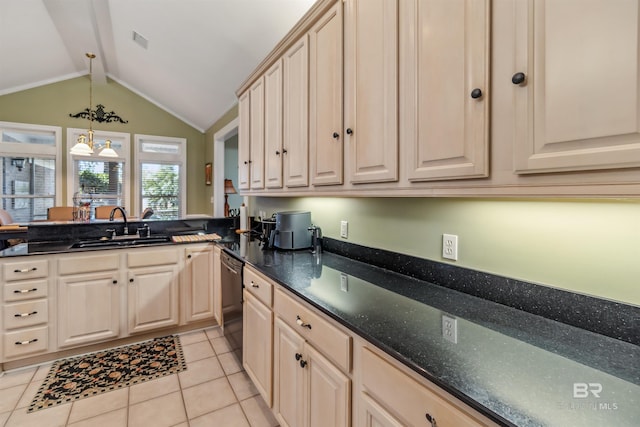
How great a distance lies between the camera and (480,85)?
0.90 meters

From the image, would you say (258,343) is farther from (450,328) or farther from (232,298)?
(450,328)

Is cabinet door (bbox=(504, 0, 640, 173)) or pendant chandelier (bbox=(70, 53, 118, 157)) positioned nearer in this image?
cabinet door (bbox=(504, 0, 640, 173))

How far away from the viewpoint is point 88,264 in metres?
2.39

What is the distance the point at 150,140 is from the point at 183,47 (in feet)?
11.1

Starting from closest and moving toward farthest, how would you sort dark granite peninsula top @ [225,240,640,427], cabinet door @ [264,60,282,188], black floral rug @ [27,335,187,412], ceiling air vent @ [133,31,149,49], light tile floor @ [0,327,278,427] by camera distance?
dark granite peninsula top @ [225,240,640,427]
light tile floor @ [0,327,278,427]
black floral rug @ [27,335,187,412]
cabinet door @ [264,60,282,188]
ceiling air vent @ [133,31,149,49]

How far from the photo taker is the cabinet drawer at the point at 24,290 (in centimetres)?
217

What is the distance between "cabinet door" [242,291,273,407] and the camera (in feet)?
5.34

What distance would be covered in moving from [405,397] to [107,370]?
2.44 meters

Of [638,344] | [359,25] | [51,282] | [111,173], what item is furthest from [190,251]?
[111,173]

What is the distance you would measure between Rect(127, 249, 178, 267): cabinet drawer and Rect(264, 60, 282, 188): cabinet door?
1.16 meters

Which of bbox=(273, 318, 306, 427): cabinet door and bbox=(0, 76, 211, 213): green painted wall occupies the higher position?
bbox=(0, 76, 211, 213): green painted wall

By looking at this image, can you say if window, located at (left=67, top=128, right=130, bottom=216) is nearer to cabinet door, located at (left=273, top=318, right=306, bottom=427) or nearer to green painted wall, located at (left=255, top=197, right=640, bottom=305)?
cabinet door, located at (left=273, top=318, right=306, bottom=427)

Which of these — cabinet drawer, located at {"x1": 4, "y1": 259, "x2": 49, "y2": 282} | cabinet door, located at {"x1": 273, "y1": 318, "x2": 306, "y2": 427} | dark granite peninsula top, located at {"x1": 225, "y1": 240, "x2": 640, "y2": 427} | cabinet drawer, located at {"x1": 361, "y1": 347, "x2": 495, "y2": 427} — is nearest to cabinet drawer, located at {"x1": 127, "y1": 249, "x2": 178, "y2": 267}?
cabinet drawer, located at {"x1": 4, "y1": 259, "x2": 49, "y2": 282}

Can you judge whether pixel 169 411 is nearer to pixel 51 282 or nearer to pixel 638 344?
pixel 51 282
